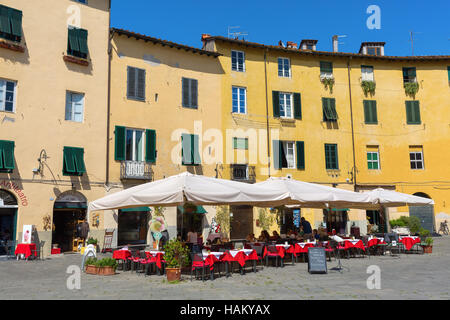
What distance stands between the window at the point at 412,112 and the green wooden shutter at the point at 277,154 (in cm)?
938

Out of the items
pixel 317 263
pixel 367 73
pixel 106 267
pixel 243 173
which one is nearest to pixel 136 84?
pixel 243 173

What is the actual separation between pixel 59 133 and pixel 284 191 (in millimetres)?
11626

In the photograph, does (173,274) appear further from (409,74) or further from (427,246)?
(409,74)

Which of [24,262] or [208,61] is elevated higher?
[208,61]

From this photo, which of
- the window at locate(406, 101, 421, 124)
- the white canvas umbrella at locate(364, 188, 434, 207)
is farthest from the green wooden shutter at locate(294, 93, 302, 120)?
the white canvas umbrella at locate(364, 188, 434, 207)

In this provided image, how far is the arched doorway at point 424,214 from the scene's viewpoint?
2700 centimetres

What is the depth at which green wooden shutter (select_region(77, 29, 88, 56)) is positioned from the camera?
19.7 metres

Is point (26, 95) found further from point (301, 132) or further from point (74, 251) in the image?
point (301, 132)

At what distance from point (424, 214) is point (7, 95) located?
992 inches

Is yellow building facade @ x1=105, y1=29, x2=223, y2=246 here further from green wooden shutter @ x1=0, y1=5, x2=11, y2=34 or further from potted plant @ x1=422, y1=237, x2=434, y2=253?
potted plant @ x1=422, y1=237, x2=434, y2=253

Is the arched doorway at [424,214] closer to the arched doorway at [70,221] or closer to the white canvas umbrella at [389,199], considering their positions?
the white canvas umbrella at [389,199]

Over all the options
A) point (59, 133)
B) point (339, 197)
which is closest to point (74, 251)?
point (59, 133)

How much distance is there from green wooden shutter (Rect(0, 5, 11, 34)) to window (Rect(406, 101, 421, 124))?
23977 mm
